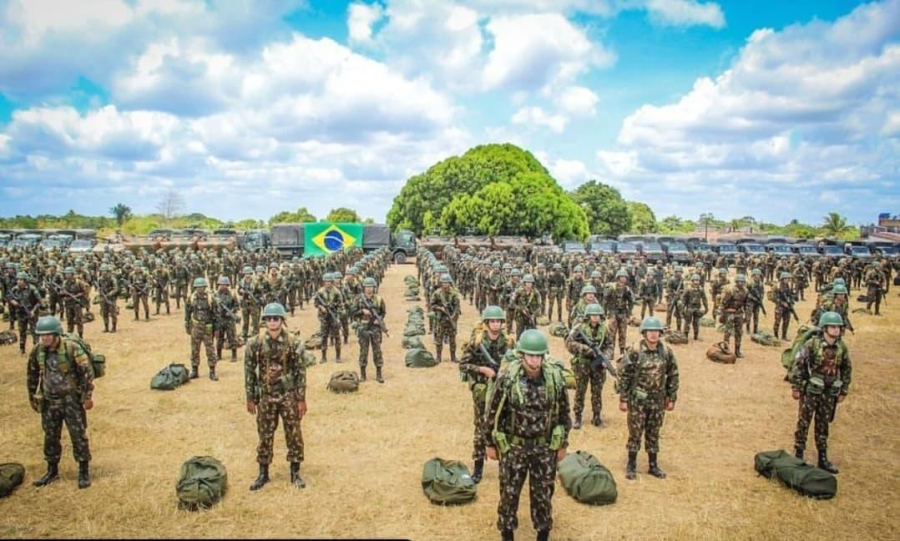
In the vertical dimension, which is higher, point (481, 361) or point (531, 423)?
point (481, 361)

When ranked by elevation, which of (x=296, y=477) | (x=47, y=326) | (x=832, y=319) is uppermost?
(x=832, y=319)

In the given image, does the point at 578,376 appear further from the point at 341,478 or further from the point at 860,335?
the point at 860,335

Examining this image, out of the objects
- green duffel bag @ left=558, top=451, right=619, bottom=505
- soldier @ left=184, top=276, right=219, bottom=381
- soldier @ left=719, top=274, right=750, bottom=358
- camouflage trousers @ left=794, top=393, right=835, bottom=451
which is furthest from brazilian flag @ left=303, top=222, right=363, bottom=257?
camouflage trousers @ left=794, top=393, right=835, bottom=451

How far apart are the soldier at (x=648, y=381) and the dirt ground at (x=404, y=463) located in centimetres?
79

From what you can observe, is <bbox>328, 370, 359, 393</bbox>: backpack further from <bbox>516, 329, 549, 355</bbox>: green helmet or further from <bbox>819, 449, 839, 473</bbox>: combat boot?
<bbox>819, 449, 839, 473</bbox>: combat boot

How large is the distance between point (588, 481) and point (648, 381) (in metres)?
1.32

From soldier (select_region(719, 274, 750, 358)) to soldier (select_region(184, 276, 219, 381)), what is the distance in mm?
11152

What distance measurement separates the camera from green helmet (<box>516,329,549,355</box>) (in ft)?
16.4

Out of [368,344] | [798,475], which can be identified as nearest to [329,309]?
[368,344]

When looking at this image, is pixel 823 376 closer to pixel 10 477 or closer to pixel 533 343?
pixel 533 343

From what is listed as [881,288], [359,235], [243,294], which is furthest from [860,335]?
[359,235]

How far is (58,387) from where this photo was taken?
6.61m

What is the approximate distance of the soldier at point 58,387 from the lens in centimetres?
664

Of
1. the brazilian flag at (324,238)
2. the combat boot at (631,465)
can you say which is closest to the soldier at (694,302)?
the combat boot at (631,465)
